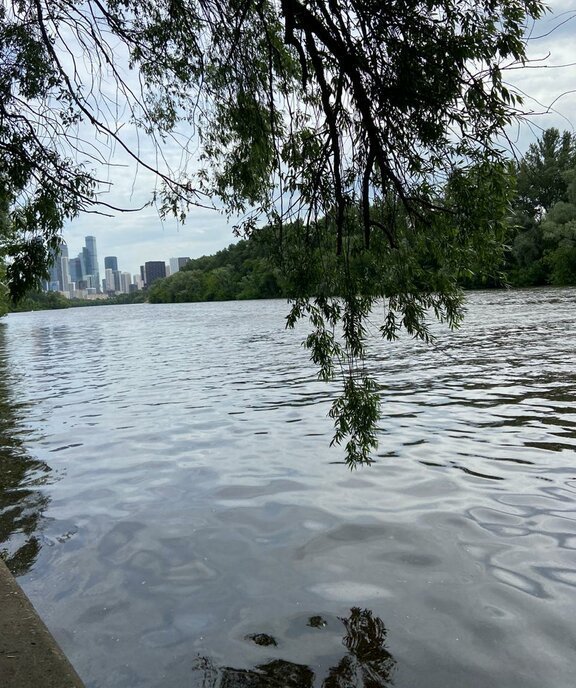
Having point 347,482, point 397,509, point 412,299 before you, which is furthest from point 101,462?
point 412,299

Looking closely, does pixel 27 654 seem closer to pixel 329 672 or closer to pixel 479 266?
pixel 329 672

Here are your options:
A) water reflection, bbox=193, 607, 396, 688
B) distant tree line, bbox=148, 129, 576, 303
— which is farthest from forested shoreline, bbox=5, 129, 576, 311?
water reflection, bbox=193, 607, 396, 688

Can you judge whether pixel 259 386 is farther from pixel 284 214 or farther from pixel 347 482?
pixel 284 214

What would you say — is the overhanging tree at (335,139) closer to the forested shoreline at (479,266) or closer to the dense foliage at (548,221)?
the forested shoreline at (479,266)

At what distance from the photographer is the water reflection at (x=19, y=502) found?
6.18 metres

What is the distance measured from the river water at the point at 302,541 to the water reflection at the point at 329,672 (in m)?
0.01

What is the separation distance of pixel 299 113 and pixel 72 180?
2.70 m

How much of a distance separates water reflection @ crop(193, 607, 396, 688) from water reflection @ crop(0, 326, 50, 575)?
2569mm

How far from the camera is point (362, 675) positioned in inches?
159

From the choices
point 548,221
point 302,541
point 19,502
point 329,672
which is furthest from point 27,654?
point 548,221

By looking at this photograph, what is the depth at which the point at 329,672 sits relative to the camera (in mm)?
4062

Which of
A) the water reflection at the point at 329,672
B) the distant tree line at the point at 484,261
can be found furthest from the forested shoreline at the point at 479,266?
the water reflection at the point at 329,672

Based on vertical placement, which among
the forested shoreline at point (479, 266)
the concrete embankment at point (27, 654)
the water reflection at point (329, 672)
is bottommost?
the water reflection at point (329, 672)

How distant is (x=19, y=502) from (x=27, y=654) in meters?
4.57
